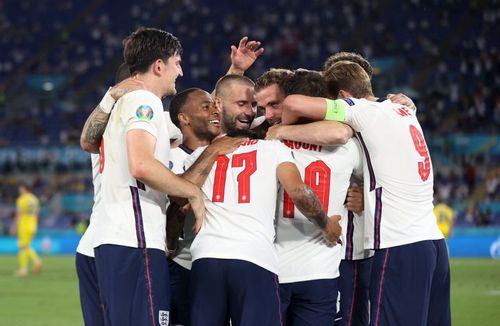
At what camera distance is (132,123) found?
5.39 metres

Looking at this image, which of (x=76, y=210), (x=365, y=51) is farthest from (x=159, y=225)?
(x=365, y=51)

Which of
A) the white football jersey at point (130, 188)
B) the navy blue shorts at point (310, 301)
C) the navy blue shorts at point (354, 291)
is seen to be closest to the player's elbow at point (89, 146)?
the white football jersey at point (130, 188)

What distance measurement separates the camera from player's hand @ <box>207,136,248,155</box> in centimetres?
568

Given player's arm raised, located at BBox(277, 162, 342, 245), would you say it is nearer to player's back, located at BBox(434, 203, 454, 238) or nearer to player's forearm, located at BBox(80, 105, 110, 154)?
player's forearm, located at BBox(80, 105, 110, 154)

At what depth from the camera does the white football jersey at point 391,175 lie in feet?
19.5

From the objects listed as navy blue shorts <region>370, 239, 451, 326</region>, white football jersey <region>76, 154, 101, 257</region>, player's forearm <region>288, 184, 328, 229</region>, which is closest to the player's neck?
white football jersey <region>76, 154, 101, 257</region>

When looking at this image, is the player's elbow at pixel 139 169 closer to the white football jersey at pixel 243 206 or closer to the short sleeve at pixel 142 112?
the short sleeve at pixel 142 112

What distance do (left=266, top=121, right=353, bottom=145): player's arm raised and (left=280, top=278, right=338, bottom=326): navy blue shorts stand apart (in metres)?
0.93

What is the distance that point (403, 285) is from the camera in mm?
5859

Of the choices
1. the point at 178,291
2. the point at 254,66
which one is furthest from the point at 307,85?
the point at 254,66

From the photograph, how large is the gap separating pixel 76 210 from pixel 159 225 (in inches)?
912

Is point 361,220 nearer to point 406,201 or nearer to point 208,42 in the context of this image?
point 406,201

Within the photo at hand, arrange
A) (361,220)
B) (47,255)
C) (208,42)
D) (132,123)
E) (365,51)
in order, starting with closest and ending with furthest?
1. (132,123)
2. (361,220)
3. (47,255)
4. (365,51)
5. (208,42)

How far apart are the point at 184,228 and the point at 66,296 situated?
1072 centimetres
